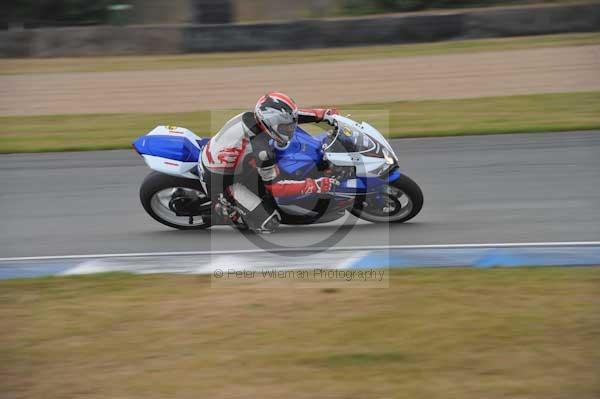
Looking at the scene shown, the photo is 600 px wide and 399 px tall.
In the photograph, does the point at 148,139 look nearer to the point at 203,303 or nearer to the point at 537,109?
the point at 203,303

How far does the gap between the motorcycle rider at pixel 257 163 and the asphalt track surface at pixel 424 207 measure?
41 cm

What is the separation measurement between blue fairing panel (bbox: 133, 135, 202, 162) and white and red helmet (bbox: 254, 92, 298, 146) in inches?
37.7

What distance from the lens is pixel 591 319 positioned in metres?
5.78

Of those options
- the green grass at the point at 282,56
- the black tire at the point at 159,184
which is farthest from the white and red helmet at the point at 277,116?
the green grass at the point at 282,56

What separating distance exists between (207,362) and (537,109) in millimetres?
9241

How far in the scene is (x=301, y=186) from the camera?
753 cm

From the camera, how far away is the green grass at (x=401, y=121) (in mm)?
12242

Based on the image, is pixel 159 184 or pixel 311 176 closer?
pixel 311 176

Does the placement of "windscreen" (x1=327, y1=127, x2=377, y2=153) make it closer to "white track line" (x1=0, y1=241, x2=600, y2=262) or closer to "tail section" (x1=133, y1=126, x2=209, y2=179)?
"white track line" (x1=0, y1=241, x2=600, y2=262)

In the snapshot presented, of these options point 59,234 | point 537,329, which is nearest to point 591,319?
point 537,329

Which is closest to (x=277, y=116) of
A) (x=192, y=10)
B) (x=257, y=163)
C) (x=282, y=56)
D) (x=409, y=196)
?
(x=257, y=163)

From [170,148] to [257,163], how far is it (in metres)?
1.01

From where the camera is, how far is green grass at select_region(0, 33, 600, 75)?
59.7ft

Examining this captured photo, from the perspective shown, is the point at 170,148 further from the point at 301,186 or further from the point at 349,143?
the point at 349,143
